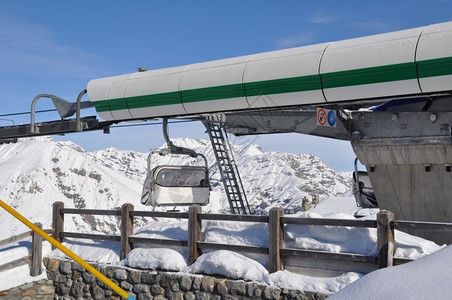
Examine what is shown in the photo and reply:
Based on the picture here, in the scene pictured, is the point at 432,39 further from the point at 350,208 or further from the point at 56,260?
the point at 350,208

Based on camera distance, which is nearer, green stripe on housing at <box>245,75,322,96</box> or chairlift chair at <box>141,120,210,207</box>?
green stripe on housing at <box>245,75,322,96</box>

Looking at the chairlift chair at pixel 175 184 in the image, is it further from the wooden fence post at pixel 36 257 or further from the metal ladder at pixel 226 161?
the wooden fence post at pixel 36 257

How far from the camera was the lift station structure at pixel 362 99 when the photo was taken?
945cm

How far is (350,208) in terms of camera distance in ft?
88.3

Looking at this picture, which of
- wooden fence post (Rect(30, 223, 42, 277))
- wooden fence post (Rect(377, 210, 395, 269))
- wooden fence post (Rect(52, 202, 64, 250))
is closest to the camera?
wooden fence post (Rect(377, 210, 395, 269))

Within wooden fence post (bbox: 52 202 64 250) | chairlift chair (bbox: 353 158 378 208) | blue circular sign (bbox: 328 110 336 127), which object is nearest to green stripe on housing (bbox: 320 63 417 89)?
blue circular sign (bbox: 328 110 336 127)

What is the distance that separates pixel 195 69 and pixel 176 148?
6.81 ft

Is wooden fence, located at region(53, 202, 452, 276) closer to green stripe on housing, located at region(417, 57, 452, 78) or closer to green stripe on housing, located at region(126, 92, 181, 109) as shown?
green stripe on housing, located at region(126, 92, 181, 109)

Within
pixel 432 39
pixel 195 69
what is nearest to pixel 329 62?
pixel 432 39

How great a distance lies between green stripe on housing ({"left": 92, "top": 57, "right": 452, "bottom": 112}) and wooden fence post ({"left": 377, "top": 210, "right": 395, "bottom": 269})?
7.14 feet

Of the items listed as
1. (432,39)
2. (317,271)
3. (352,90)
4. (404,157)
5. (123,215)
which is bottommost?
(317,271)

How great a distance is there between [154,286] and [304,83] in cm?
468

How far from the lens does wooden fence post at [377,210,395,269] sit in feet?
30.3

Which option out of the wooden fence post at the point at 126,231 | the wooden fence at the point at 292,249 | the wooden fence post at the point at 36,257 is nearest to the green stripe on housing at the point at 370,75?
the wooden fence at the point at 292,249
